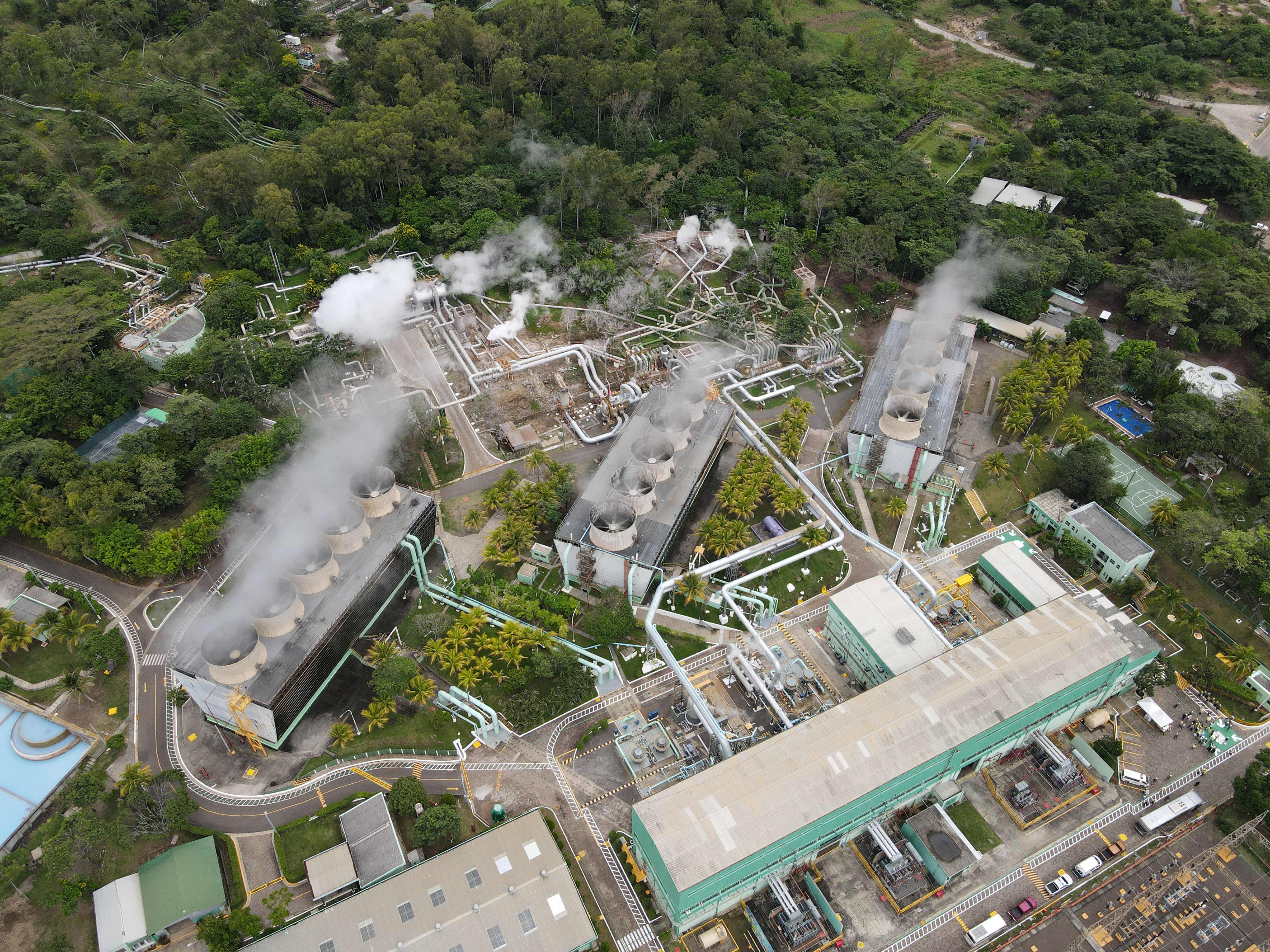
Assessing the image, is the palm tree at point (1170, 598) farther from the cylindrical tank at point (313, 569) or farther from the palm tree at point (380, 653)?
the cylindrical tank at point (313, 569)

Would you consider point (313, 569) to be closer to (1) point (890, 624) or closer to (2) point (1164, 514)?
(1) point (890, 624)

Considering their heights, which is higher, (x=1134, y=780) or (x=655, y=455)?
(x=655, y=455)

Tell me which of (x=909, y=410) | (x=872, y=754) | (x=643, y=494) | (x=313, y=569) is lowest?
(x=313, y=569)

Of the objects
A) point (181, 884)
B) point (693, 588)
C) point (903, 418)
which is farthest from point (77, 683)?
point (903, 418)

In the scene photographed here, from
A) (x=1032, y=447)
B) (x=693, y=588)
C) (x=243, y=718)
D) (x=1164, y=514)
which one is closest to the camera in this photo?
(x=243, y=718)

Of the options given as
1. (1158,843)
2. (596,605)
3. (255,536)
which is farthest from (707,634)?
(255,536)

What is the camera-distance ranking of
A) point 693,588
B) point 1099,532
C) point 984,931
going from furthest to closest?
1. point 1099,532
2. point 693,588
3. point 984,931

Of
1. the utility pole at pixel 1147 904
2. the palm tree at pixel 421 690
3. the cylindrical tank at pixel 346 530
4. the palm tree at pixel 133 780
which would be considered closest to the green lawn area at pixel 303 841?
the palm tree at pixel 421 690
